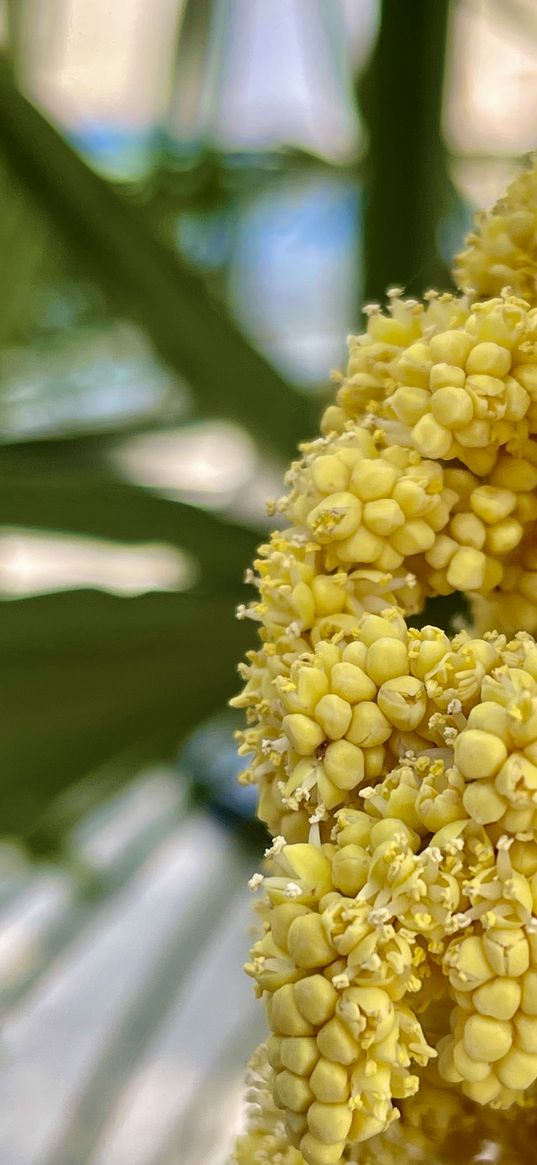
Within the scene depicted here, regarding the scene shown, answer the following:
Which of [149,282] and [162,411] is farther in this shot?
[162,411]

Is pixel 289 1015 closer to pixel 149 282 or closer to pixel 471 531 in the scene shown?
pixel 471 531

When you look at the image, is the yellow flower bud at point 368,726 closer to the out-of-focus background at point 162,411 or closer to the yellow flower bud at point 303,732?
the yellow flower bud at point 303,732

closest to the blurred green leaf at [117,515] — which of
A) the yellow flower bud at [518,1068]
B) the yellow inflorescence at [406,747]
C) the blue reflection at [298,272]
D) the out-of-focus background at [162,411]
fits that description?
the out-of-focus background at [162,411]

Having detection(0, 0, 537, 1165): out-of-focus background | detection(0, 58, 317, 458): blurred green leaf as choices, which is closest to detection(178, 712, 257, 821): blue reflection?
detection(0, 0, 537, 1165): out-of-focus background

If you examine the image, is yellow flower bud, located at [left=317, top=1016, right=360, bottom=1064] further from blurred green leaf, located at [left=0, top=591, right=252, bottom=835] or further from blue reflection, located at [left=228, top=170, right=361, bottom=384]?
blue reflection, located at [left=228, top=170, right=361, bottom=384]

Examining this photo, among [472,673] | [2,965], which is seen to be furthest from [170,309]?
[472,673]

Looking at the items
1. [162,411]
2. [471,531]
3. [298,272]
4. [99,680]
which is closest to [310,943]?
[471,531]

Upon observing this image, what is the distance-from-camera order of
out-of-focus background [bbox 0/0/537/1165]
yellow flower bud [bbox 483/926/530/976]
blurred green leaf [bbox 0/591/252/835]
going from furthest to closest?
blurred green leaf [bbox 0/591/252/835]
out-of-focus background [bbox 0/0/537/1165]
yellow flower bud [bbox 483/926/530/976]
